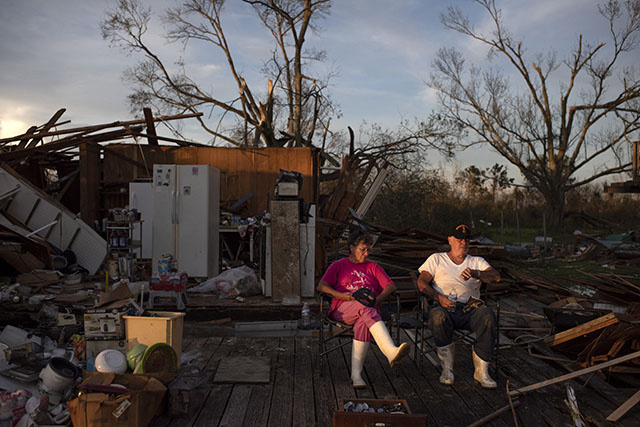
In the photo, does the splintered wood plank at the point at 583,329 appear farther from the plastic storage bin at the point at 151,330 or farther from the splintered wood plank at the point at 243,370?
the plastic storage bin at the point at 151,330

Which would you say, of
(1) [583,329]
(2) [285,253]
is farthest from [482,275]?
(2) [285,253]

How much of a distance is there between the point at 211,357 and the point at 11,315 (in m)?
3.18

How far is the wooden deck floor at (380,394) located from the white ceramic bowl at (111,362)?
0.51 metres

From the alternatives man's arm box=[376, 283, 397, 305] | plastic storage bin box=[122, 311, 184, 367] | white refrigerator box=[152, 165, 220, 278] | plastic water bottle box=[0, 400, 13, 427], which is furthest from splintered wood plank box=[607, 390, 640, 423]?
white refrigerator box=[152, 165, 220, 278]

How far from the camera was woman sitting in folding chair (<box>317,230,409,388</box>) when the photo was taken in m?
4.12

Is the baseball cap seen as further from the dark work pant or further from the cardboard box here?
the cardboard box

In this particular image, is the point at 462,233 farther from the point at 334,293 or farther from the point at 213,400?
the point at 213,400

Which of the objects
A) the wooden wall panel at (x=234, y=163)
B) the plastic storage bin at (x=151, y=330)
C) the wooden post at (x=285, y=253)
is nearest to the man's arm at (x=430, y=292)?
the plastic storage bin at (x=151, y=330)

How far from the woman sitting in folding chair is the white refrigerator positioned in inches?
200

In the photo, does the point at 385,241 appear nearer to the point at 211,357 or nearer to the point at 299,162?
the point at 299,162

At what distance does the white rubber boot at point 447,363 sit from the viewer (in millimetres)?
4215

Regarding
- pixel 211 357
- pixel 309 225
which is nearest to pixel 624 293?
pixel 309 225

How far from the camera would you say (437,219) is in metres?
18.5

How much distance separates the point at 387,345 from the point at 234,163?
8656 millimetres
